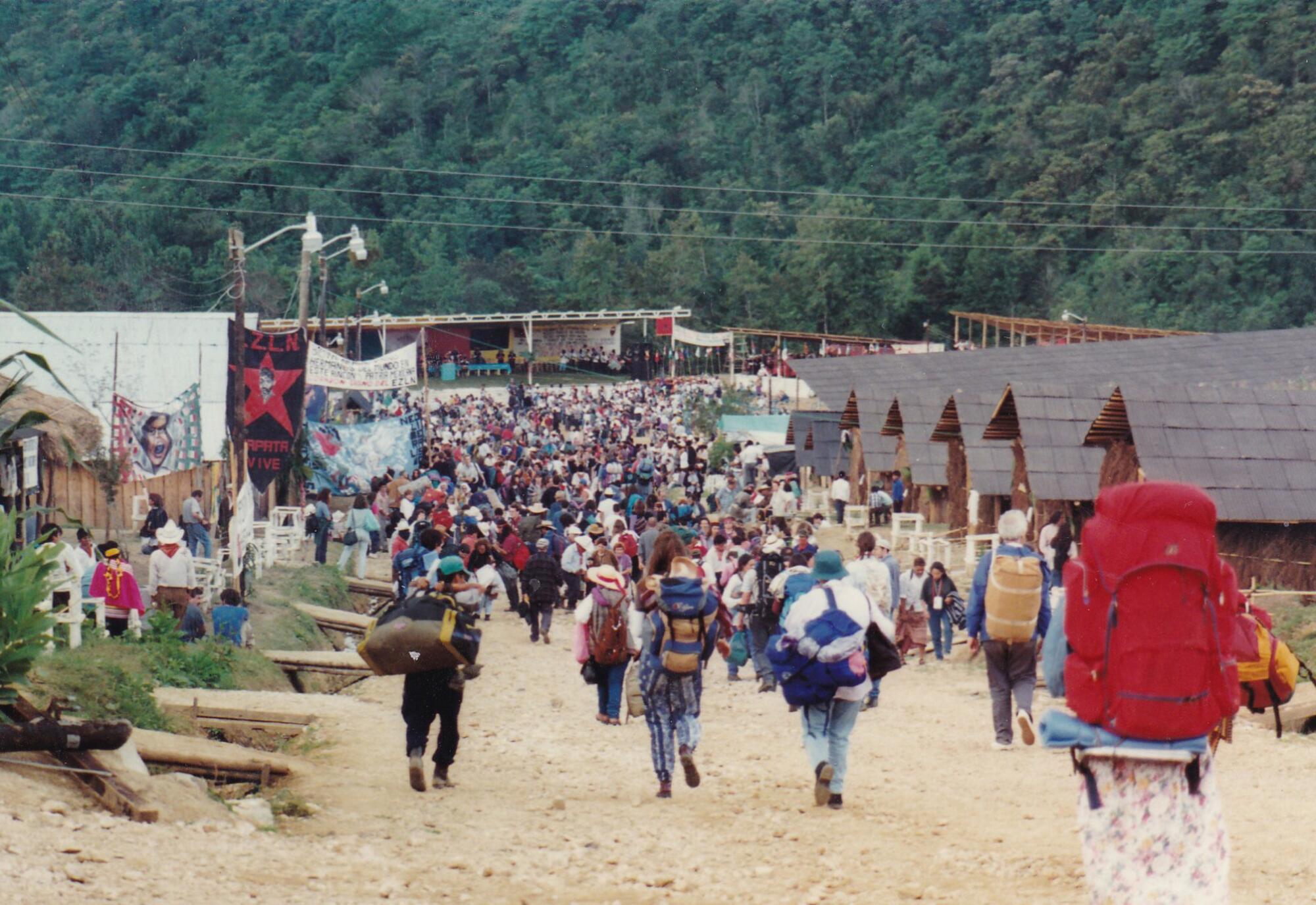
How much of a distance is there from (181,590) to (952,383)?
24857 mm

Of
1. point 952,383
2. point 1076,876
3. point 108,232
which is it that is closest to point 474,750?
point 1076,876

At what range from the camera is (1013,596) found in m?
9.36

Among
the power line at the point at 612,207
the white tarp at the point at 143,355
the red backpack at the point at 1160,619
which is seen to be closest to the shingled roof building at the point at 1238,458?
the red backpack at the point at 1160,619

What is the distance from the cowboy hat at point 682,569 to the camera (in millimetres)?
8523

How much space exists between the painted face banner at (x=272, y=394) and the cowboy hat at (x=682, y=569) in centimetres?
1239

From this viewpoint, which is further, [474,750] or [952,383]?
[952,383]

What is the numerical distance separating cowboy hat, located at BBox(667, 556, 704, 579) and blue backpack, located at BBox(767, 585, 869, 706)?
2.39ft

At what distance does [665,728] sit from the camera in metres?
8.61

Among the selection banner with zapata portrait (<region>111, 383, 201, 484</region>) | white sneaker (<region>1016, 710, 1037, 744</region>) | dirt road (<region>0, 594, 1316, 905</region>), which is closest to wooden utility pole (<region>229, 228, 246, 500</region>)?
banner with zapata portrait (<region>111, 383, 201, 484</region>)

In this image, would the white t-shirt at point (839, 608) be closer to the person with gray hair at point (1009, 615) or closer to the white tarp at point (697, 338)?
the person with gray hair at point (1009, 615)

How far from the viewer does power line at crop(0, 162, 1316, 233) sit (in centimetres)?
8506

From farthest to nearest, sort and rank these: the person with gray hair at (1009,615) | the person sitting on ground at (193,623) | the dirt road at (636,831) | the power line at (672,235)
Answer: the power line at (672,235)
the person sitting on ground at (193,623)
the person with gray hair at (1009,615)
the dirt road at (636,831)

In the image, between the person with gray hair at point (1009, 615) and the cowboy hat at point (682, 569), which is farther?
the person with gray hair at point (1009, 615)

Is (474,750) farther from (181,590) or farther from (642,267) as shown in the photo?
(642,267)
